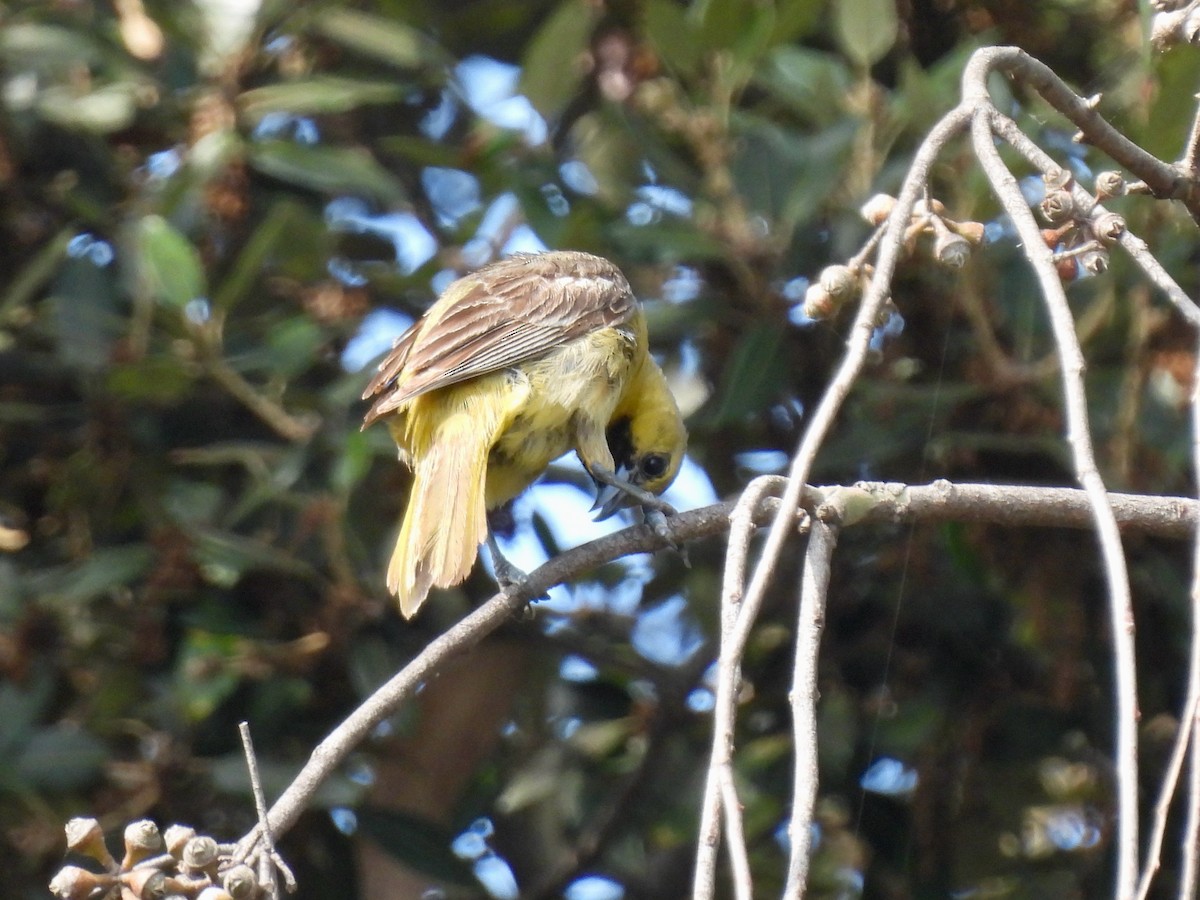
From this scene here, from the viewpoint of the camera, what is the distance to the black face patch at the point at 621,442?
161 inches

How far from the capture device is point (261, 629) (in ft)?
13.2

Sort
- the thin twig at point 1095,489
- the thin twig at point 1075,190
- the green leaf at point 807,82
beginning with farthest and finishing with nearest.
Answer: the green leaf at point 807,82 → the thin twig at point 1075,190 → the thin twig at point 1095,489

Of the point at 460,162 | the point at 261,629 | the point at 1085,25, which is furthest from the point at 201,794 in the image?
the point at 1085,25

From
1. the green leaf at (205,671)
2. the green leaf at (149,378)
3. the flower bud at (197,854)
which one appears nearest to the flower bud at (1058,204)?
the flower bud at (197,854)

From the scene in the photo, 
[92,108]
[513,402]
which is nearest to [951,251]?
[513,402]

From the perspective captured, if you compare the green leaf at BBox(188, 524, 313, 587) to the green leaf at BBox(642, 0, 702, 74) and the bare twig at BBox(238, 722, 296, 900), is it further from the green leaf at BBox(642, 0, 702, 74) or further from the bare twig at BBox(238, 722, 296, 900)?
the bare twig at BBox(238, 722, 296, 900)

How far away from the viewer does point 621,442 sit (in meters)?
4.14

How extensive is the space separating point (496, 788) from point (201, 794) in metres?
0.85

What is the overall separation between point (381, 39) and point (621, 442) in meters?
1.28

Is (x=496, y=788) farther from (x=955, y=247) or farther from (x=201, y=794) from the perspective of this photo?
(x=955, y=247)

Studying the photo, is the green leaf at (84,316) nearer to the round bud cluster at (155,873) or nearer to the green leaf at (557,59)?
the green leaf at (557,59)

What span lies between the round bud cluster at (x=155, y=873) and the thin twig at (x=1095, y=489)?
101 cm

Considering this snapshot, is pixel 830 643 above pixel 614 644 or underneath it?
above

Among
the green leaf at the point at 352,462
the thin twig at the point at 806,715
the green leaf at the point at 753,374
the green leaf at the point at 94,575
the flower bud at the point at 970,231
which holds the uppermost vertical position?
the flower bud at the point at 970,231
